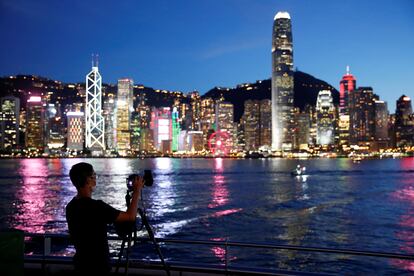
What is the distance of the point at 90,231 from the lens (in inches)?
151

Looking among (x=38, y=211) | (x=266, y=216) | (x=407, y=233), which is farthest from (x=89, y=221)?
(x=38, y=211)

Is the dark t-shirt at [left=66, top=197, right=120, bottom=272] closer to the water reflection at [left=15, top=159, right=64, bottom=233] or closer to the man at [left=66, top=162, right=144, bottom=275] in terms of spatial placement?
the man at [left=66, top=162, right=144, bottom=275]

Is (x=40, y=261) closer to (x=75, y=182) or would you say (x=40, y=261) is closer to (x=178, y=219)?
(x=75, y=182)

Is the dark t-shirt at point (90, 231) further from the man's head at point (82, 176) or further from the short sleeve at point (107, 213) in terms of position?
the man's head at point (82, 176)

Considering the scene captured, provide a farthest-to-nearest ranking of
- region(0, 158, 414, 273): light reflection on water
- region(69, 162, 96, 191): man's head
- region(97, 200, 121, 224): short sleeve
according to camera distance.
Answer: region(0, 158, 414, 273): light reflection on water → region(69, 162, 96, 191): man's head → region(97, 200, 121, 224): short sleeve

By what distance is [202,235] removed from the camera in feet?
87.4

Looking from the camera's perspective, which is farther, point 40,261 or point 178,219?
point 178,219

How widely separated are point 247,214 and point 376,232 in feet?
32.7

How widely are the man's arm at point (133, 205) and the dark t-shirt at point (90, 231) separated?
48 millimetres

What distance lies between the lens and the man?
12.4ft

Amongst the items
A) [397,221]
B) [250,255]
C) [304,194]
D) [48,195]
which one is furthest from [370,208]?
[48,195]

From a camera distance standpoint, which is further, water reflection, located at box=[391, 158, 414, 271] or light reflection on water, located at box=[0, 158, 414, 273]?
light reflection on water, located at box=[0, 158, 414, 273]

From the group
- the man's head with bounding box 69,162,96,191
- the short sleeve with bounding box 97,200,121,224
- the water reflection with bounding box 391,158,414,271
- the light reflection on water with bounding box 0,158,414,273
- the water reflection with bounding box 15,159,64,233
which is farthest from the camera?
the water reflection with bounding box 15,159,64,233

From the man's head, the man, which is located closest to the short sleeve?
the man
